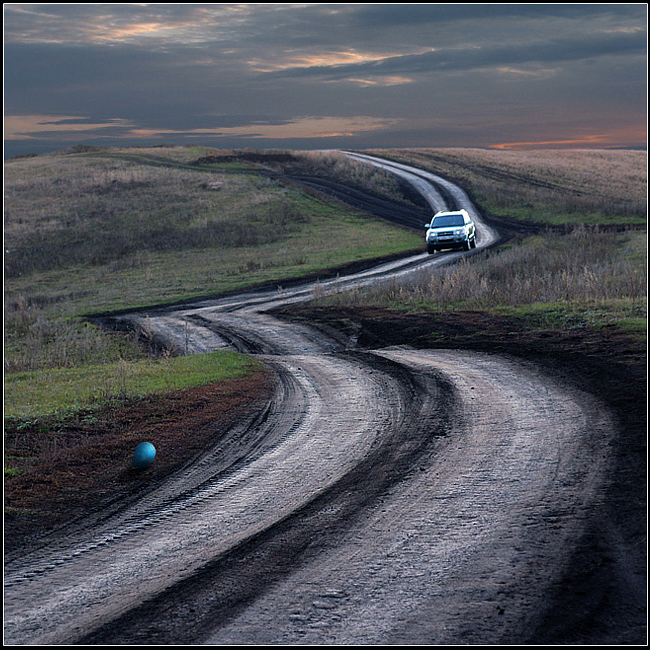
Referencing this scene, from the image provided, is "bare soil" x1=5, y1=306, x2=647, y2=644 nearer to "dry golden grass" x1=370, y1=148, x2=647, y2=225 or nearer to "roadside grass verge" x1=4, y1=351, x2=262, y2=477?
"roadside grass verge" x1=4, y1=351, x2=262, y2=477

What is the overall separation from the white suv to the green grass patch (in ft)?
70.4

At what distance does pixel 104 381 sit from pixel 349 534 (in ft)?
28.0

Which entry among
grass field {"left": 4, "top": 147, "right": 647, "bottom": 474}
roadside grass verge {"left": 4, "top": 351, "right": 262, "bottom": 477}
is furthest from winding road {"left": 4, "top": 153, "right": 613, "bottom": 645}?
grass field {"left": 4, "top": 147, "right": 647, "bottom": 474}

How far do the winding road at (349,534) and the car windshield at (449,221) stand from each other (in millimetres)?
24845

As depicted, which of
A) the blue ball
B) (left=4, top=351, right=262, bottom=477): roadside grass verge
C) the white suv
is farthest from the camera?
the white suv

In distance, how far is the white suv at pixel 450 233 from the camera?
34.2m

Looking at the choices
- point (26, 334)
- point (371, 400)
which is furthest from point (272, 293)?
point (371, 400)

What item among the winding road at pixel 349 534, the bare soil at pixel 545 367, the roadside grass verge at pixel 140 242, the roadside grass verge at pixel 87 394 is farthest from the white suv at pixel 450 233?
the winding road at pixel 349 534

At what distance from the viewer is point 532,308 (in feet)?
58.2

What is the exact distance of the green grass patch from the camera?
11.4 meters

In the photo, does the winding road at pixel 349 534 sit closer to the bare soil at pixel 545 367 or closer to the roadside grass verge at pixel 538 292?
the bare soil at pixel 545 367

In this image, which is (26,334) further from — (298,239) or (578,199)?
Result: (578,199)

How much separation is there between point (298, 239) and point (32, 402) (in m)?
32.1

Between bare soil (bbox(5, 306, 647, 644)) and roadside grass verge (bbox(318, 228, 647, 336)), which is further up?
roadside grass verge (bbox(318, 228, 647, 336))
